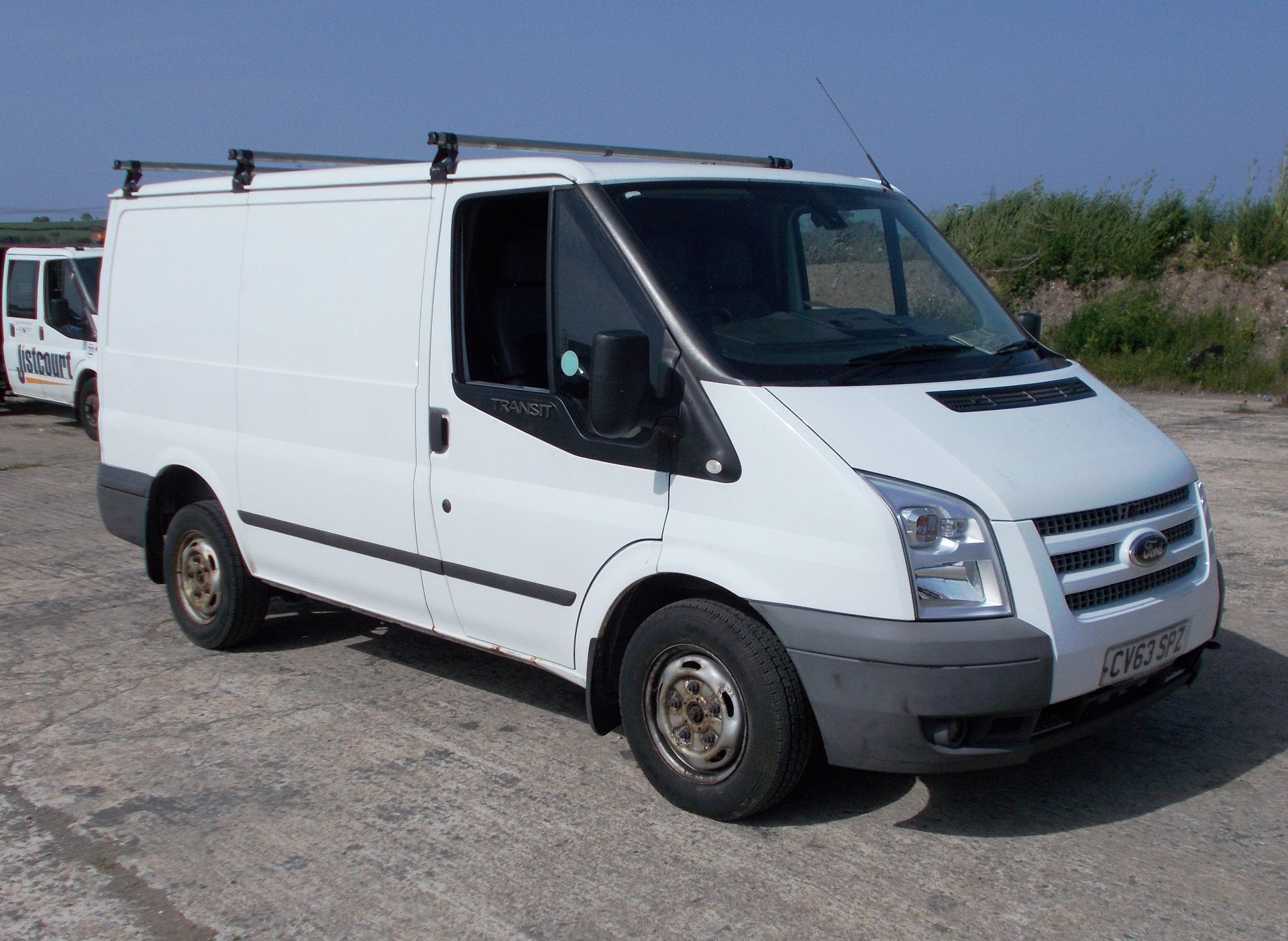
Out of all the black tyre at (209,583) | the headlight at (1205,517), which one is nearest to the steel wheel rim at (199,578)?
the black tyre at (209,583)

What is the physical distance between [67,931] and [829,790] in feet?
7.98

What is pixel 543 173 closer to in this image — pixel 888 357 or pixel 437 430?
pixel 437 430

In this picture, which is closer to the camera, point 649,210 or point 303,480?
point 649,210

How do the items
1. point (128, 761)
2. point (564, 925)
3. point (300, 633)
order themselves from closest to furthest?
point (564, 925), point (128, 761), point (300, 633)

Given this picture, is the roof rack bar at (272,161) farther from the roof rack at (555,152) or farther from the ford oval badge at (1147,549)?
the ford oval badge at (1147,549)

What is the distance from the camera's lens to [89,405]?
14.8 m

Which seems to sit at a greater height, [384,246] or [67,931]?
Result: [384,246]

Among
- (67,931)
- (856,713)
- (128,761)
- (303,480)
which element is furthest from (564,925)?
(303,480)

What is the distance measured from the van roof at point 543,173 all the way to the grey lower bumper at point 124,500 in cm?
161

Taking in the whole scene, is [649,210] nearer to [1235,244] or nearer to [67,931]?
[67,931]

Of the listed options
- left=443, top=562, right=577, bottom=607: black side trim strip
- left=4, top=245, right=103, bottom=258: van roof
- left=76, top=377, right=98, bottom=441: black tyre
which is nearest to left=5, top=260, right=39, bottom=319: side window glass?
left=4, top=245, right=103, bottom=258: van roof

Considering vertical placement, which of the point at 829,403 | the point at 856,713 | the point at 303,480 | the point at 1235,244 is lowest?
the point at 856,713

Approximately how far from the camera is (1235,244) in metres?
19.2

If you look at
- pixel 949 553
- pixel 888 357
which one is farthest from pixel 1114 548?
pixel 888 357
